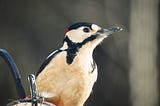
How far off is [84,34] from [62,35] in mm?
150

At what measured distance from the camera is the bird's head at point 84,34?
200 centimetres

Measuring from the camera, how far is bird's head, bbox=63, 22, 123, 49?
2.00 meters

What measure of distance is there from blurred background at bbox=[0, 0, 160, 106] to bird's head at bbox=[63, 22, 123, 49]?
0.21 feet

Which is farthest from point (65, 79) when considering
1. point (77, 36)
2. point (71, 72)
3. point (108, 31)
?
point (108, 31)

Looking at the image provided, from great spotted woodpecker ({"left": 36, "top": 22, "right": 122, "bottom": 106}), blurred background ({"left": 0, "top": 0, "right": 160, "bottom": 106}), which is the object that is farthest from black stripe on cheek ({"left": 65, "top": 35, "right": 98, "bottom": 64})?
blurred background ({"left": 0, "top": 0, "right": 160, "bottom": 106})

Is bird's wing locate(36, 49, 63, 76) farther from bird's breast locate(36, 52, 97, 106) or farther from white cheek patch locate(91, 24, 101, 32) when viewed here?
white cheek patch locate(91, 24, 101, 32)

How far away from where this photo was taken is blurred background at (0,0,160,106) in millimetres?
2133

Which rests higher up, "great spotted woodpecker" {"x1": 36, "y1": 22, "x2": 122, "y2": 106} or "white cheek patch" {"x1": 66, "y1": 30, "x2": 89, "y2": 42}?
"white cheek patch" {"x1": 66, "y1": 30, "x2": 89, "y2": 42}

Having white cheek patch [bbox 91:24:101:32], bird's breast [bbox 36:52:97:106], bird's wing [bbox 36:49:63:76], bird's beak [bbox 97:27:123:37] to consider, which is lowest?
bird's breast [bbox 36:52:97:106]

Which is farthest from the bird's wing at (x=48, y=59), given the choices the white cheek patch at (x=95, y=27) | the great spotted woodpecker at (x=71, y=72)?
Answer: the white cheek patch at (x=95, y=27)

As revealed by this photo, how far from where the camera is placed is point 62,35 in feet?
6.95

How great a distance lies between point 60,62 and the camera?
2.00 m

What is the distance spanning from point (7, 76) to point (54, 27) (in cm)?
30

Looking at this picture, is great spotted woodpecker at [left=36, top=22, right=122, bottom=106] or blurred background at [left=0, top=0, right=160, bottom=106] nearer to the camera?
great spotted woodpecker at [left=36, top=22, right=122, bottom=106]
